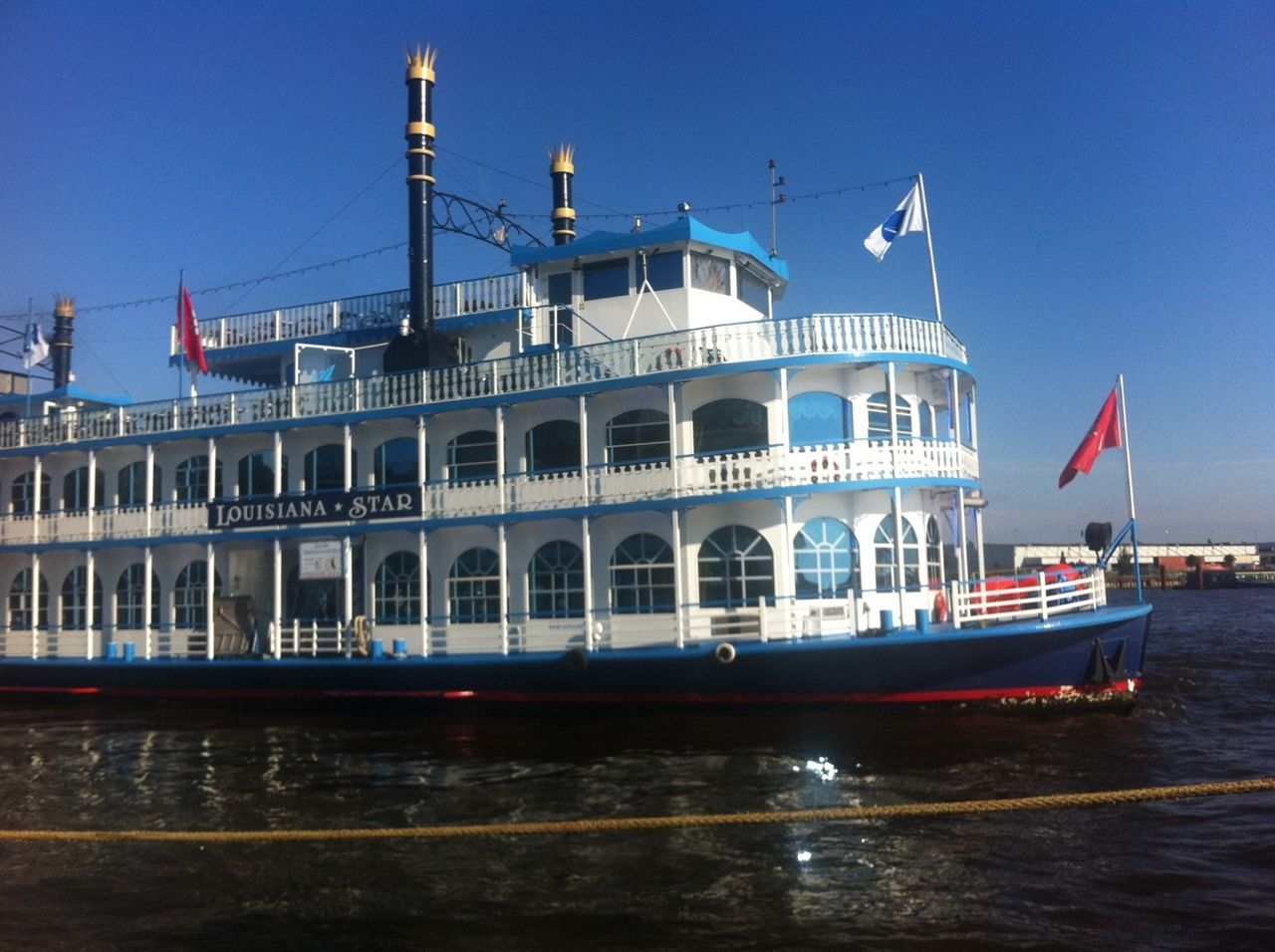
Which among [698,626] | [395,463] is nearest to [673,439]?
[698,626]

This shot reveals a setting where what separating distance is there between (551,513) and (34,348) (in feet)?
51.5

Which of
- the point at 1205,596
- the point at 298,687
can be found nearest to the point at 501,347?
the point at 298,687

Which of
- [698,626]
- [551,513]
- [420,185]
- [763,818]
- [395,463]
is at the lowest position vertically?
[763,818]

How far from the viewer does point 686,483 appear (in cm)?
1596

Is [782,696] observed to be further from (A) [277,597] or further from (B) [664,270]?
(A) [277,597]

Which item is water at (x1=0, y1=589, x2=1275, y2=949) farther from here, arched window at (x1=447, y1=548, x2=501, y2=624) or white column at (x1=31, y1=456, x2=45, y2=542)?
white column at (x1=31, y1=456, x2=45, y2=542)

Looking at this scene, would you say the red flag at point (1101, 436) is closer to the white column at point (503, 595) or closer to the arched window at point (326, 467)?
the white column at point (503, 595)

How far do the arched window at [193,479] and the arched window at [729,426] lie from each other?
34.2 feet

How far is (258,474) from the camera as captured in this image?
2058 centimetres

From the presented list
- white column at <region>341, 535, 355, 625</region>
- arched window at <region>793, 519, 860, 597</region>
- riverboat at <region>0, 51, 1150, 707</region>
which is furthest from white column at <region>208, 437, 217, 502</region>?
arched window at <region>793, 519, 860, 597</region>

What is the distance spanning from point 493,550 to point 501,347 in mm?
4421

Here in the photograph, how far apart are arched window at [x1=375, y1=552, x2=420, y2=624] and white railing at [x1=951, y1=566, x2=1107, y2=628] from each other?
30.7 ft

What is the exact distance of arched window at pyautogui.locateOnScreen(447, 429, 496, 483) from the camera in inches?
728

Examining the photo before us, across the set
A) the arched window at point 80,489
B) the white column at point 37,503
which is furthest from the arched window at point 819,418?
the white column at point 37,503
